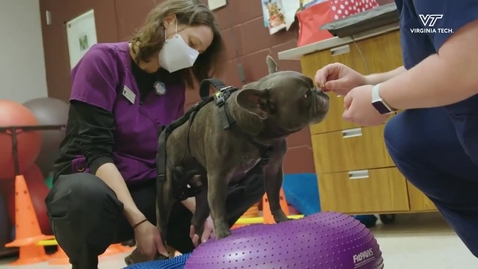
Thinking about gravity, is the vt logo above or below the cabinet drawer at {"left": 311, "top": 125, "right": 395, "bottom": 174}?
above

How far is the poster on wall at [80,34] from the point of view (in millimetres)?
4271

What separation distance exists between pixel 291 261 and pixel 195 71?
98 cm

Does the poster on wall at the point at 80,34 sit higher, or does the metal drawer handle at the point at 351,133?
the poster on wall at the point at 80,34

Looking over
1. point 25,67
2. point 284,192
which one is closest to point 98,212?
point 284,192

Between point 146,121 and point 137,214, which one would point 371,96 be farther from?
point 146,121

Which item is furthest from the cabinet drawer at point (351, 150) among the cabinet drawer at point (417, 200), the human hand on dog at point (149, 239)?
the human hand on dog at point (149, 239)

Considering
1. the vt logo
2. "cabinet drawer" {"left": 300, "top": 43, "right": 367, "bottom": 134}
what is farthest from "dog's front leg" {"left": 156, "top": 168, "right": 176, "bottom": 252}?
"cabinet drawer" {"left": 300, "top": 43, "right": 367, "bottom": 134}

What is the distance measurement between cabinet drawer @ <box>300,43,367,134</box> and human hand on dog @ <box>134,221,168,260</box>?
1161mm

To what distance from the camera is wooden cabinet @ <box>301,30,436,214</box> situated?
2.17 metres

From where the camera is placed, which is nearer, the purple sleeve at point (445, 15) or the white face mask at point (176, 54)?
the purple sleeve at point (445, 15)

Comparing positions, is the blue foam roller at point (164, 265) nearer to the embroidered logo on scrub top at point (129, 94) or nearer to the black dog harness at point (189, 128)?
the black dog harness at point (189, 128)

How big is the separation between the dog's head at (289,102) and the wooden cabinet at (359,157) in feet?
4.14

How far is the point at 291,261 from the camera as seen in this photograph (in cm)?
94

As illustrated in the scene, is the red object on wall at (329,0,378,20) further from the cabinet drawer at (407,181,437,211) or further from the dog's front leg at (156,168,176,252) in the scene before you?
the dog's front leg at (156,168,176,252)
